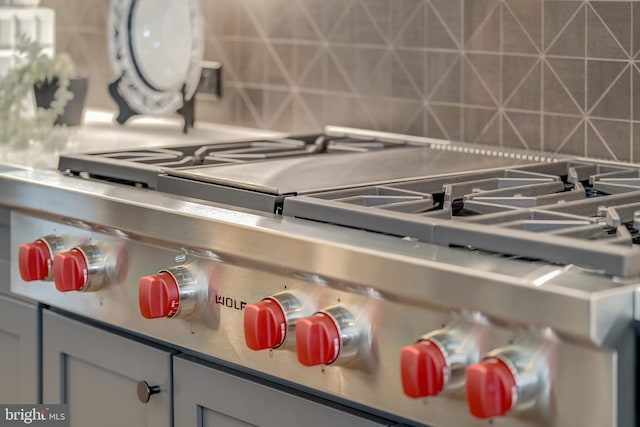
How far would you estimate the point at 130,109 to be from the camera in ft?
7.24

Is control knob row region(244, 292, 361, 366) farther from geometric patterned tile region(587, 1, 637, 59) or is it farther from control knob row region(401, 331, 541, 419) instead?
geometric patterned tile region(587, 1, 637, 59)

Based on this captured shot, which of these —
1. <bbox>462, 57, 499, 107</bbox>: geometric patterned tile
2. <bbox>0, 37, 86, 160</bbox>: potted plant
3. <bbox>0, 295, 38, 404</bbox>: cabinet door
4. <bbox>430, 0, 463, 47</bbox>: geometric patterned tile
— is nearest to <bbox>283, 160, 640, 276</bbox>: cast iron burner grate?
<bbox>462, 57, 499, 107</bbox>: geometric patterned tile

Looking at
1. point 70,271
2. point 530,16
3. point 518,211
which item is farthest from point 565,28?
point 70,271

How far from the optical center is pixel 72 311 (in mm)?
1555

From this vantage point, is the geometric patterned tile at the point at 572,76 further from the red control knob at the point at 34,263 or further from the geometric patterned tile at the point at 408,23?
the red control knob at the point at 34,263

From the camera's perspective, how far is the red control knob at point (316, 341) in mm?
1096

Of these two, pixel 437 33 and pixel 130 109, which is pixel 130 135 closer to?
pixel 130 109

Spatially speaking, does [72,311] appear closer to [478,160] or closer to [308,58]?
[478,160]

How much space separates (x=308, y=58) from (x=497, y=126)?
0.47m

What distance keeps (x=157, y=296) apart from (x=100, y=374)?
0.31 metres

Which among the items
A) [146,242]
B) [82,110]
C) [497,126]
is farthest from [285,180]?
[82,110]

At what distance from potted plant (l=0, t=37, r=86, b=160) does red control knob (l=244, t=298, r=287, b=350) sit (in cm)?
89

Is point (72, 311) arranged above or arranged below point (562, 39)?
below

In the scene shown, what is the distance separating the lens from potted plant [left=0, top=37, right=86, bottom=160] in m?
1.93
